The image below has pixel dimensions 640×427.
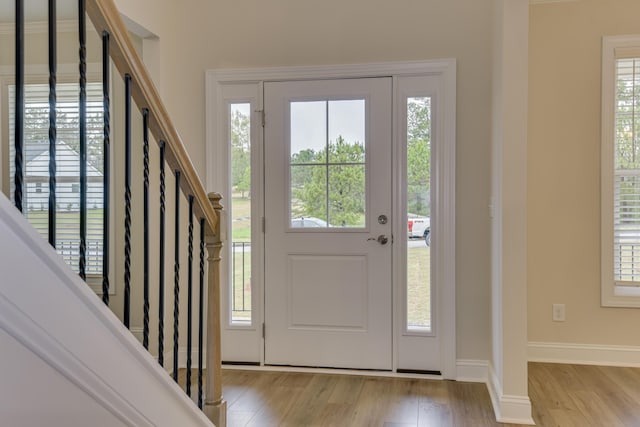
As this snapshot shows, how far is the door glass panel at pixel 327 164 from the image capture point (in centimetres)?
322

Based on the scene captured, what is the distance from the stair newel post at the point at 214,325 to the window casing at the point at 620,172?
114 inches

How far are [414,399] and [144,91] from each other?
7.70 feet

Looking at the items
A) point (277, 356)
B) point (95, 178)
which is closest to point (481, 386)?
point (277, 356)

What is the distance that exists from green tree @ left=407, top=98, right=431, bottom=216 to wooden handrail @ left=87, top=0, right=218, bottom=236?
1.79 m

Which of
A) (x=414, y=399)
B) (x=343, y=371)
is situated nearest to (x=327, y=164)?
(x=343, y=371)

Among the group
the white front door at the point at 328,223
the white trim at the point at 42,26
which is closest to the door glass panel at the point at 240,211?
the white front door at the point at 328,223

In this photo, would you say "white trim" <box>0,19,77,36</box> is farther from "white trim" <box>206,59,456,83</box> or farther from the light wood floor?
the light wood floor

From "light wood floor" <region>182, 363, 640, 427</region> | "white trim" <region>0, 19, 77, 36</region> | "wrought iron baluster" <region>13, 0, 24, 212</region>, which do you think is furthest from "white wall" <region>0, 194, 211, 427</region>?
"white trim" <region>0, 19, 77, 36</region>

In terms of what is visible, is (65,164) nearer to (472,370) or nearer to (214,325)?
(214,325)

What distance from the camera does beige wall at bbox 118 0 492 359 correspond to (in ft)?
10.1

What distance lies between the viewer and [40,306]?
0.90 meters

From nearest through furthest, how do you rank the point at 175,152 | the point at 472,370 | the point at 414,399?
1. the point at 175,152
2. the point at 414,399
3. the point at 472,370

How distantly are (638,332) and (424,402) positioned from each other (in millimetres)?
1807

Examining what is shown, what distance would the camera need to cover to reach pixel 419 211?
3166 mm
